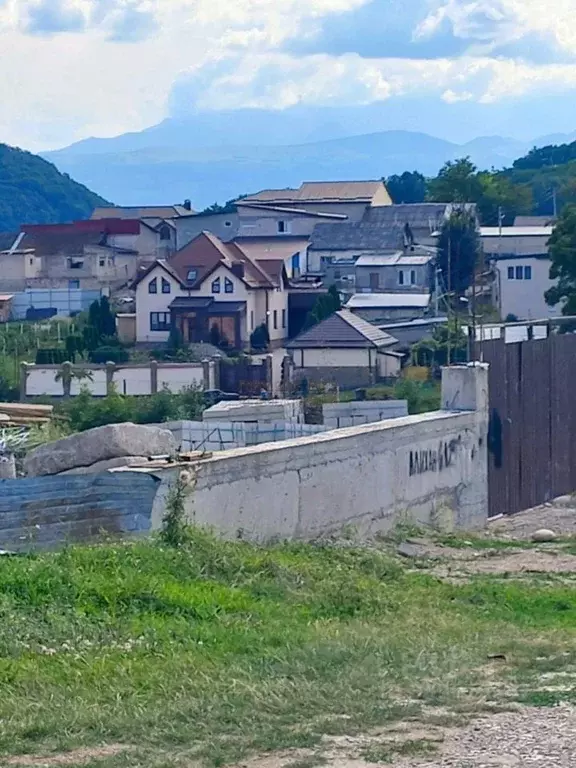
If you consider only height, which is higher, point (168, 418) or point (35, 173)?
point (35, 173)

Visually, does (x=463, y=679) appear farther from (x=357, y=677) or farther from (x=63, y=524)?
(x=63, y=524)

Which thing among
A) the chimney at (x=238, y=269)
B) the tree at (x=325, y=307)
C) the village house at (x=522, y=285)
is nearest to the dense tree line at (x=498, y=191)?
the village house at (x=522, y=285)

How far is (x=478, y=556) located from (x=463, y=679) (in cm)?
647

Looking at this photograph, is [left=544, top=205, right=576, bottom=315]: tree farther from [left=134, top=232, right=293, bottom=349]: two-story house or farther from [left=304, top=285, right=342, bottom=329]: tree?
[left=134, top=232, right=293, bottom=349]: two-story house

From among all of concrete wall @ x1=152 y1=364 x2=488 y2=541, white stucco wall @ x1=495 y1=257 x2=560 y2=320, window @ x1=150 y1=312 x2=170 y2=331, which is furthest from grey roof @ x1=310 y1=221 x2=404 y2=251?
concrete wall @ x1=152 y1=364 x2=488 y2=541

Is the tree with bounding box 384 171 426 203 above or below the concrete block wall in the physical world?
above

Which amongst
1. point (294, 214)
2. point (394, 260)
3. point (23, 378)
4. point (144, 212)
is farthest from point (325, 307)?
point (144, 212)

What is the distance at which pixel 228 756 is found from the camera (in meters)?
6.46

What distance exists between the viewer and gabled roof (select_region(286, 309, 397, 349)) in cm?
4159

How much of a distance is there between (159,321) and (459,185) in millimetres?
26268

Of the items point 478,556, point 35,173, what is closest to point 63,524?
point 478,556

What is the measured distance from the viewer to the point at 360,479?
15328 millimetres

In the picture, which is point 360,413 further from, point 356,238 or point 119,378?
point 356,238

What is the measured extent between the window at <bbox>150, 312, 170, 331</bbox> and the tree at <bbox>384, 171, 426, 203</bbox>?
42.0 m
